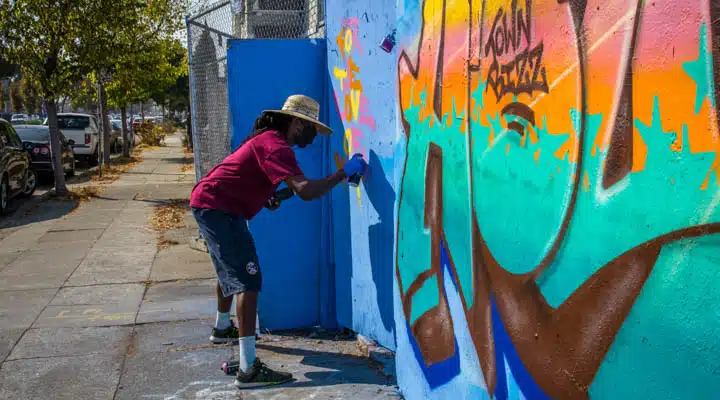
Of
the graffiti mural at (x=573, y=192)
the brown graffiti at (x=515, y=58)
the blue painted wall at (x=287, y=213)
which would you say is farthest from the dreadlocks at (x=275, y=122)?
the brown graffiti at (x=515, y=58)

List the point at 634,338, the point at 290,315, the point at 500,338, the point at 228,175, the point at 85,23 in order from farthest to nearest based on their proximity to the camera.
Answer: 1. the point at 85,23
2. the point at 290,315
3. the point at 228,175
4. the point at 500,338
5. the point at 634,338

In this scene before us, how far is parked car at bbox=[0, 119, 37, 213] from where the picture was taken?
12859 mm

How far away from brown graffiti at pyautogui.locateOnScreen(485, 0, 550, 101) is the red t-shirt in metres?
1.78

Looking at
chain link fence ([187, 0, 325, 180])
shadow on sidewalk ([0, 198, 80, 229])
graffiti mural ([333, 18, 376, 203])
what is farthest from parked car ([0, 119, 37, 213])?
graffiti mural ([333, 18, 376, 203])

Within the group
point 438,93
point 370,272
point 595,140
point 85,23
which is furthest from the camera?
point 85,23

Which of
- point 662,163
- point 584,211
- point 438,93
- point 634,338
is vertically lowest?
point 634,338

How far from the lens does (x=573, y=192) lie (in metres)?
2.29

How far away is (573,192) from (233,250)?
257cm

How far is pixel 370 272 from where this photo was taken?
4895mm

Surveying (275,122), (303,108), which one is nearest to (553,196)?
(303,108)

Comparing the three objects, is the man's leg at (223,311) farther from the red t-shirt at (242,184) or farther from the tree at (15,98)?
the tree at (15,98)

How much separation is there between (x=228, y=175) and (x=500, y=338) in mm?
2156

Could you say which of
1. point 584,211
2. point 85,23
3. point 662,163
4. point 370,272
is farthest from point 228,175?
point 85,23

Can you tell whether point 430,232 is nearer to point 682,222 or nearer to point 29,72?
point 682,222
